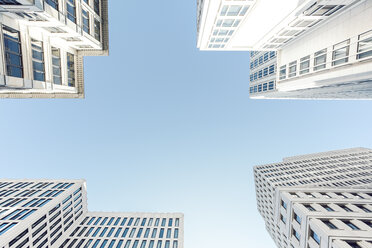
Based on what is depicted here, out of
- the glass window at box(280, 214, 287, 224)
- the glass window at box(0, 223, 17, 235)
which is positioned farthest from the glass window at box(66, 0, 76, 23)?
the glass window at box(280, 214, 287, 224)

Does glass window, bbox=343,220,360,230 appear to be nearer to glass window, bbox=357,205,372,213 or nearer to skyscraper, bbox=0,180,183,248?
glass window, bbox=357,205,372,213

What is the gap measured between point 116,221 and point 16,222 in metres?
27.2

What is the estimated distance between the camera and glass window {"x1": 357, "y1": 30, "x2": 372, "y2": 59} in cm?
1869

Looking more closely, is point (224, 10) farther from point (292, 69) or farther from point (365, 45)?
point (365, 45)

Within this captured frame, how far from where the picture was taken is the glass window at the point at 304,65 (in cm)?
2975

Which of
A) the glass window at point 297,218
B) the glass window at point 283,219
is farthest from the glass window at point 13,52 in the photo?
the glass window at point 283,219

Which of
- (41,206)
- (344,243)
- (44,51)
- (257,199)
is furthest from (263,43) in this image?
(41,206)

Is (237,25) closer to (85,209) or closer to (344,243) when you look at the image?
(344,243)

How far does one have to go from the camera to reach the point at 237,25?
3800 cm

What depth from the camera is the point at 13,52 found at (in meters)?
18.2

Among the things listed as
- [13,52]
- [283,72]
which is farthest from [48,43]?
[283,72]

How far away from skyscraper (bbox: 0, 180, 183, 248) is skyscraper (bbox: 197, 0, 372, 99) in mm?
52399

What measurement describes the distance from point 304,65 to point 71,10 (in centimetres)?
3850

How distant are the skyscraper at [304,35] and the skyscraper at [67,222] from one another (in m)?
52.4
